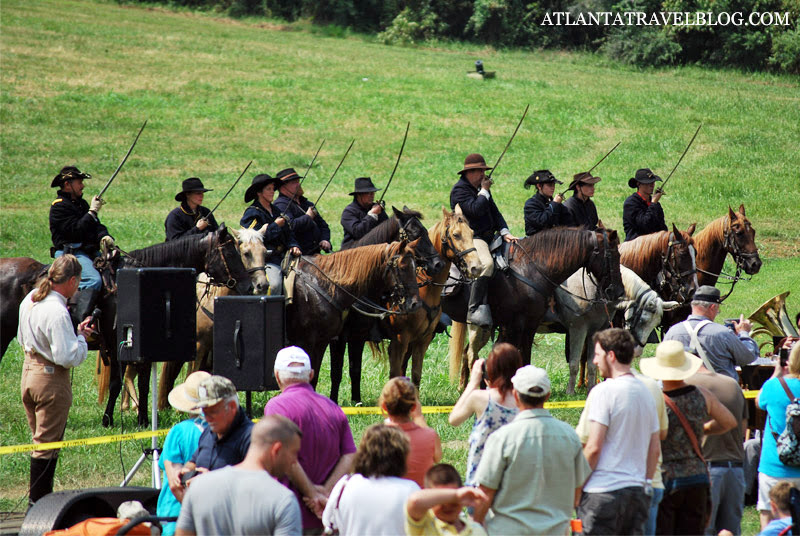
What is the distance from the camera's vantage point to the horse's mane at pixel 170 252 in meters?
11.2

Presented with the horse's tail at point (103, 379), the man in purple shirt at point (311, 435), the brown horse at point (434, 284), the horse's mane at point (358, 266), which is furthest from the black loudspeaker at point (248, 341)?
the horse's tail at point (103, 379)

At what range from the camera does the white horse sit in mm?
13414

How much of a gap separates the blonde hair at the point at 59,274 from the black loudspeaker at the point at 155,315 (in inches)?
20.4

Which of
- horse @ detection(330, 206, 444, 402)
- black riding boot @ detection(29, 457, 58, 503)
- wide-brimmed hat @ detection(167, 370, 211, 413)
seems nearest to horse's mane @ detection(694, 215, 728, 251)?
horse @ detection(330, 206, 444, 402)

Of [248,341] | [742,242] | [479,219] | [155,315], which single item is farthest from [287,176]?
[742,242]

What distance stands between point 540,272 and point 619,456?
22.6 ft

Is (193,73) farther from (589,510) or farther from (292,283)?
(589,510)

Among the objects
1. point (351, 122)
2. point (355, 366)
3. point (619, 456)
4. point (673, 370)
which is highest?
point (673, 370)

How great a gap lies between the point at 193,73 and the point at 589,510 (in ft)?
132

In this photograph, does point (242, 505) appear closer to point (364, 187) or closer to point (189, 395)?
point (189, 395)

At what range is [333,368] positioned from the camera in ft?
40.7

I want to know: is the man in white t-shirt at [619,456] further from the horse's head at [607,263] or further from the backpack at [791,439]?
the horse's head at [607,263]

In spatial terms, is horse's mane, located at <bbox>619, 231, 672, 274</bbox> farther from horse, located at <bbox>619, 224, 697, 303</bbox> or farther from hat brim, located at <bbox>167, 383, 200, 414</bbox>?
hat brim, located at <bbox>167, 383, 200, 414</bbox>

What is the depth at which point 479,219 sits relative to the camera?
13.3 metres
